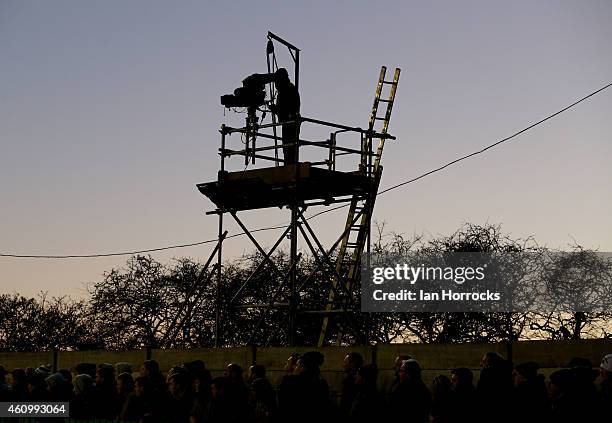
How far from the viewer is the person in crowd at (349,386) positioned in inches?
526

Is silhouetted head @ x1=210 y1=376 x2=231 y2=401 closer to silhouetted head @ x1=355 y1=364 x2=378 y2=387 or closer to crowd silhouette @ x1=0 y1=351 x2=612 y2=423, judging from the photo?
crowd silhouette @ x1=0 y1=351 x2=612 y2=423

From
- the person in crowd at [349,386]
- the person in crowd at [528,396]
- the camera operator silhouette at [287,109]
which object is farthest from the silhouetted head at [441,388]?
the camera operator silhouette at [287,109]

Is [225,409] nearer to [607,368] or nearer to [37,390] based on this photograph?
[607,368]

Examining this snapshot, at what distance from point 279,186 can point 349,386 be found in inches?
486

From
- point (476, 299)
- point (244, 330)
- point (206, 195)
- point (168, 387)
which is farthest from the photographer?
point (244, 330)

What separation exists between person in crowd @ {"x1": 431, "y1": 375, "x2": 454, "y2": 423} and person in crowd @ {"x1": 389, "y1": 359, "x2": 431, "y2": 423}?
75 centimetres

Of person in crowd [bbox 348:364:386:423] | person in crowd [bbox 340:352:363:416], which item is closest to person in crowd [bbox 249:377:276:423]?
person in crowd [bbox 348:364:386:423]

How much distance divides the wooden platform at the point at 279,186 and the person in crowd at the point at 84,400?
1043 centimetres

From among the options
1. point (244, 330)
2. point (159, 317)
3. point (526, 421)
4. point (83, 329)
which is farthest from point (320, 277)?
point (526, 421)

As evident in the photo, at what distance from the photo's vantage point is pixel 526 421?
11797 millimetres

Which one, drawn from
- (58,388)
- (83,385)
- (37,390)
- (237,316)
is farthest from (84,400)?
(237,316)

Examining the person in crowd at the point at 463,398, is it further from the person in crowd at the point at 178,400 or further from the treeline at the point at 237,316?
the treeline at the point at 237,316

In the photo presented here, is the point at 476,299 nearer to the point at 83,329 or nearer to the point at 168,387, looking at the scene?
the point at 83,329

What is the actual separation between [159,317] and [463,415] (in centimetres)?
5434
